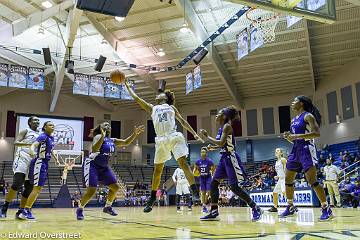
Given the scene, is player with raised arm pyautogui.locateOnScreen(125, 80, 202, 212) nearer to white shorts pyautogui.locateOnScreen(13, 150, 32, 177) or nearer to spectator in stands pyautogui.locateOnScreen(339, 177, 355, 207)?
white shorts pyautogui.locateOnScreen(13, 150, 32, 177)

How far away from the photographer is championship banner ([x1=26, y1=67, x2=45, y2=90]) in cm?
2042

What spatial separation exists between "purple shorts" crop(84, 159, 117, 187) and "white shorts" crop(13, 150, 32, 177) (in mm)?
1069

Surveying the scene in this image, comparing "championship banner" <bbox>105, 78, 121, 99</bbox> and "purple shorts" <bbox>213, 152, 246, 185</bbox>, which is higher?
"championship banner" <bbox>105, 78, 121, 99</bbox>

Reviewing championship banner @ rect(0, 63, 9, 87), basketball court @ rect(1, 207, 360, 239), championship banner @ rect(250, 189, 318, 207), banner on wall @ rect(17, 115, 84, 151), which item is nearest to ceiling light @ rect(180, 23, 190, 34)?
championship banner @ rect(250, 189, 318, 207)

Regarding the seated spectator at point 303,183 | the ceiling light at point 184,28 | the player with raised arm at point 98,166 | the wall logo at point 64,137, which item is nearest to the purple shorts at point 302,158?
the player with raised arm at point 98,166

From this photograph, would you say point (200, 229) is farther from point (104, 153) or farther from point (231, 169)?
point (104, 153)

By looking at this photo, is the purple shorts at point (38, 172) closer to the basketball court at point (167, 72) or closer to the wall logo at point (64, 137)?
the basketball court at point (167, 72)

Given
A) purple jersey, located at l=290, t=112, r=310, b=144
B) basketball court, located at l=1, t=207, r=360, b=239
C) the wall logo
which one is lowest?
basketball court, located at l=1, t=207, r=360, b=239

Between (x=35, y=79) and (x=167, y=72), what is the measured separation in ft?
29.3

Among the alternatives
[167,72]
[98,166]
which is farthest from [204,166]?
[167,72]

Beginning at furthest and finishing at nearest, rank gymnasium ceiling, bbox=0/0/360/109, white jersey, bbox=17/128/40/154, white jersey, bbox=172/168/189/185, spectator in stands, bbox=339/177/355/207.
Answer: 1. gymnasium ceiling, bbox=0/0/360/109
2. white jersey, bbox=172/168/189/185
3. spectator in stands, bbox=339/177/355/207
4. white jersey, bbox=17/128/40/154

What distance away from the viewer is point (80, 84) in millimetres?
21219

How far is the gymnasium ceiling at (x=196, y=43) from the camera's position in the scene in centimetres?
1933

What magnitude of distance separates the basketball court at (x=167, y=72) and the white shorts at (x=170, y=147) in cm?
862
